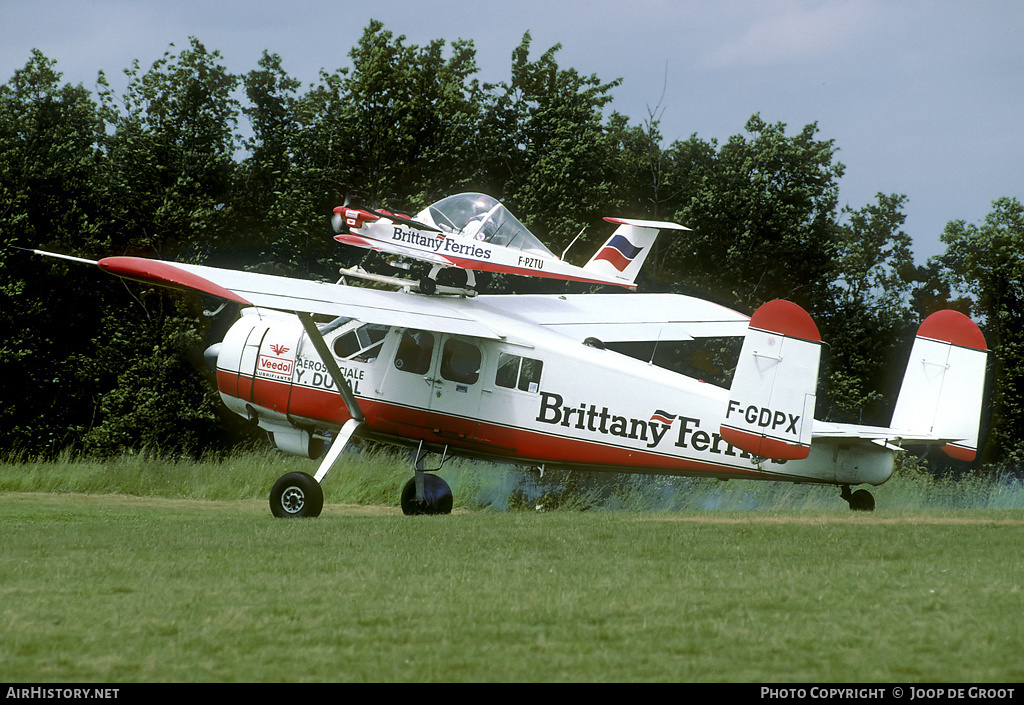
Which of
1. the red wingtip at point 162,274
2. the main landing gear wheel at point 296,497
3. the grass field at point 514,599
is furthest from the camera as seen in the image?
the main landing gear wheel at point 296,497

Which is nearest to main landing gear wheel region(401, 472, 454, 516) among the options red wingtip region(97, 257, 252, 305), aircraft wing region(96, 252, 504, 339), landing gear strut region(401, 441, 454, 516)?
landing gear strut region(401, 441, 454, 516)

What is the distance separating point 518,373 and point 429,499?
2110 mm

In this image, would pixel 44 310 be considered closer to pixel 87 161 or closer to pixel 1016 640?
pixel 87 161

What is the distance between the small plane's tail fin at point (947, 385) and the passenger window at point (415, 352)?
6.14 metres

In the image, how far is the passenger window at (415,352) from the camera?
575 inches

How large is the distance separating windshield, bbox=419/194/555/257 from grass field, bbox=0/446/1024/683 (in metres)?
7.03

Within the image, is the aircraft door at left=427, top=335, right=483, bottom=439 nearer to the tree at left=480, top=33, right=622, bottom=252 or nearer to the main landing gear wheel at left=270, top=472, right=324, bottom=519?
the main landing gear wheel at left=270, top=472, right=324, bottom=519

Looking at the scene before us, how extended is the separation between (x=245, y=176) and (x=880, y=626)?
2863 cm

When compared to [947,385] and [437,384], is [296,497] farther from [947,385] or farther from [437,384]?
[947,385]

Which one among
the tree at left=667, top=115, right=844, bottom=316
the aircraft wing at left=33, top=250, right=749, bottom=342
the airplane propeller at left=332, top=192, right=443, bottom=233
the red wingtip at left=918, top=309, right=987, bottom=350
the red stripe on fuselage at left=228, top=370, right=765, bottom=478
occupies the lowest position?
the red stripe on fuselage at left=228, top=370, right=765, bottom=478

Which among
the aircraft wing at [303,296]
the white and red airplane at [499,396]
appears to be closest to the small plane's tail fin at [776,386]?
the white and red airplane at [499,396]

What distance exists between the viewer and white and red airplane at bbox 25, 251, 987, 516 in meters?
13.5

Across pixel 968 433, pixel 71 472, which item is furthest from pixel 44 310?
pixel 968 433

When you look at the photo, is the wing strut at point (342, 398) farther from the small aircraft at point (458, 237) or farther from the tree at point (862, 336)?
the tree at point (862, 336)
